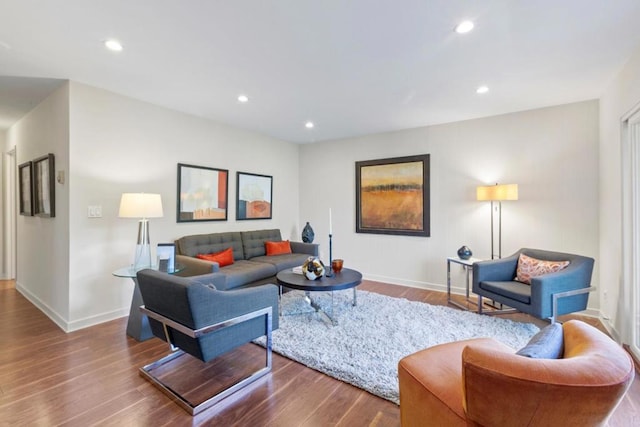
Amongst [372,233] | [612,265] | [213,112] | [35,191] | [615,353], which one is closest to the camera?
[615,353]

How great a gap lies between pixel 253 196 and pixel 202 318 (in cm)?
337

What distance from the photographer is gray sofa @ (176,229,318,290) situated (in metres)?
3.43

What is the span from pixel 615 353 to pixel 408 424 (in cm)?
89

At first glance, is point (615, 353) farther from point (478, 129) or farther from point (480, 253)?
point (478, 129)

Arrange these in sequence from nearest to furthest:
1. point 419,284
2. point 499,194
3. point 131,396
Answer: point 131,396 < point 499,194 < point 419,284

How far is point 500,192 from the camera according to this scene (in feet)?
11.9

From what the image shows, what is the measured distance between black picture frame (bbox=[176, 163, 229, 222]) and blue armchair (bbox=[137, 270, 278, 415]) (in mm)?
2059

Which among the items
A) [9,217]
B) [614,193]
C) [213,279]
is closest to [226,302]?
[213,279]

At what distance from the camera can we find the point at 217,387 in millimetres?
2061

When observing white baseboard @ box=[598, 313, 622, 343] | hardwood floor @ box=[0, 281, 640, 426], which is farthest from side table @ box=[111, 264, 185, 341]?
white baseboard @ box=[598, 313, 622, 343]

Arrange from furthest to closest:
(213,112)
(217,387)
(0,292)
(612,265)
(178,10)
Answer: (0,292)
(213,112)
(612,265)
(217,387)
(178,10)

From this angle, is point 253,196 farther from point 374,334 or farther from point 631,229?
point 631,229

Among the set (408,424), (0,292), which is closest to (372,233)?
(408,424)

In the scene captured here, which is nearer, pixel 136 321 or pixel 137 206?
pixel 136 321
